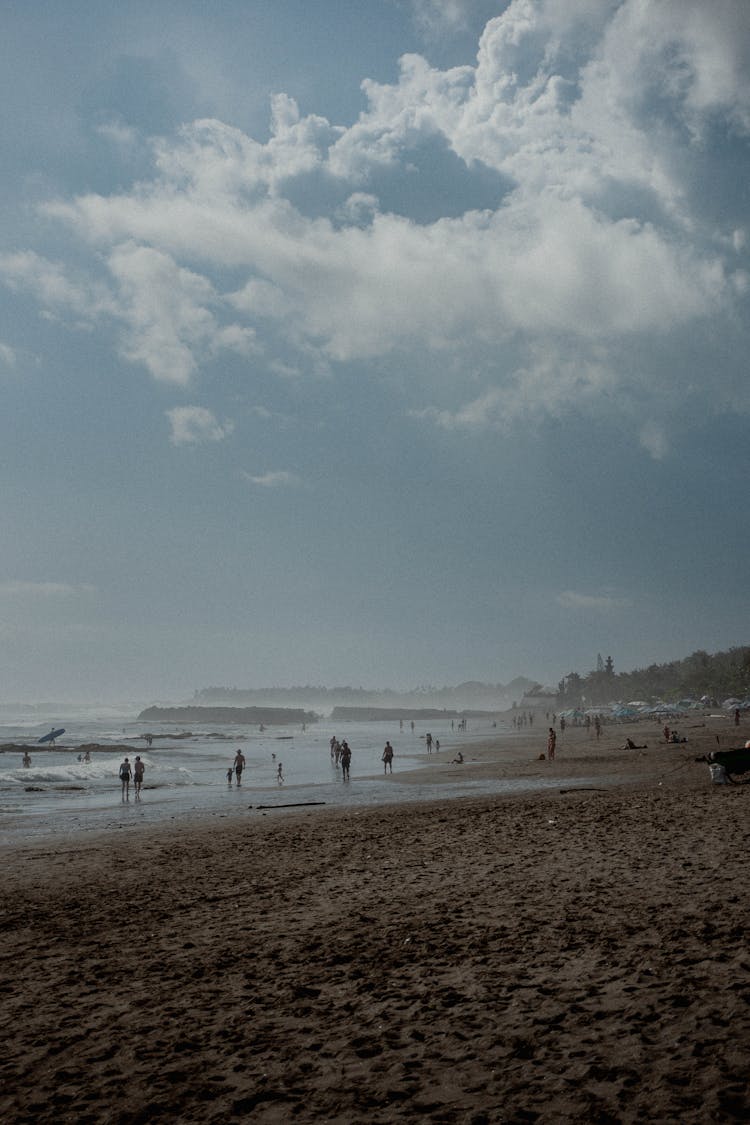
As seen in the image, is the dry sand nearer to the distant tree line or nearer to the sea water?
the sea water

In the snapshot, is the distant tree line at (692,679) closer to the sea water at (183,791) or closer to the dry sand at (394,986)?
the sea water at (183,791)

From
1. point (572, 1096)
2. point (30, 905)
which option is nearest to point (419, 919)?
point (572, 1096)

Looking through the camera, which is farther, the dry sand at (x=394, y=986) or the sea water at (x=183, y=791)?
the sea water at (x=183, y=791)

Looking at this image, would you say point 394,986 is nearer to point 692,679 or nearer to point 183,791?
point 183,791

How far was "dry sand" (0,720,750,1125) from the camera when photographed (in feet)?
14.7

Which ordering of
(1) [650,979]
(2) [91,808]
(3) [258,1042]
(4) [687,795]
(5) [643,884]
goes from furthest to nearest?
(2) [91,808]
(4) [687,795]
(5) [643,884]
(1) [650,979]
(3) [258,1042]

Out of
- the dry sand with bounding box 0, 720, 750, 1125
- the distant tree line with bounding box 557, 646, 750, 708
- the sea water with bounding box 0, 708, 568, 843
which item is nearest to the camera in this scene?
the dry sand with bounding box 0, 720, 750, 1125

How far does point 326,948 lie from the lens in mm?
7469

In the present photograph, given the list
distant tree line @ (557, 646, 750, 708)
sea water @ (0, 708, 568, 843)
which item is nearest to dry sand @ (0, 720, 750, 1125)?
sea water @ (0, 708, 568, 843)

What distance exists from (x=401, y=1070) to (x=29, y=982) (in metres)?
4.65

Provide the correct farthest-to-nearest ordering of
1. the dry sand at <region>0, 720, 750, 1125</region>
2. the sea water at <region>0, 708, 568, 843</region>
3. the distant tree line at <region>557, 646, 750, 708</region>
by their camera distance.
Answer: the distant tree line at <region>557, 646, 750, 708</region>, the sea water at <region>0, 708, 568, 843</region>, the dry sand at <region>0, 720, 750, 1125</region>

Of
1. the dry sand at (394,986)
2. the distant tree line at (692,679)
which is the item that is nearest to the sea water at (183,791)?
the dry sand at (394,986)

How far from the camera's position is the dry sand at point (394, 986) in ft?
14.7

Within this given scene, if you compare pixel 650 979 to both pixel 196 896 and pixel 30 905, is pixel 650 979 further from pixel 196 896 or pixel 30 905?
pixel 30 905
